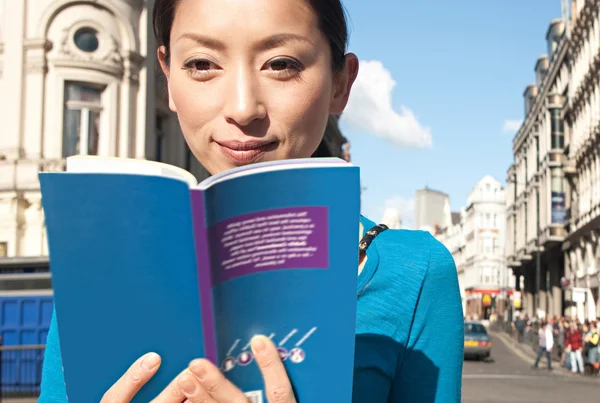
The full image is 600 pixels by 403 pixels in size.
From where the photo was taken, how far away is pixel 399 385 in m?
1.89

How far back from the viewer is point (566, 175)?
51.3m

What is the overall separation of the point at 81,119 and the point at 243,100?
73.4ft

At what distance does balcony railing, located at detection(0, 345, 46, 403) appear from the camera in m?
15.0

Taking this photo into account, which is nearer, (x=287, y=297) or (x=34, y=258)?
(x=287, y=297)

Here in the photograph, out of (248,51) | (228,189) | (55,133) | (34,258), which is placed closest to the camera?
(228,189)

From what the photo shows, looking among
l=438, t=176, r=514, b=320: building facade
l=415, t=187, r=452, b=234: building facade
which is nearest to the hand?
l=438, t=176, r=514, b=320: building facade

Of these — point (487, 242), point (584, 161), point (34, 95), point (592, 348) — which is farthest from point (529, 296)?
point (34, 95)

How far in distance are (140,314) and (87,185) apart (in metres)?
0.24

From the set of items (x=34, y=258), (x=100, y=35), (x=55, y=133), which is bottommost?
(x=34, y=258)

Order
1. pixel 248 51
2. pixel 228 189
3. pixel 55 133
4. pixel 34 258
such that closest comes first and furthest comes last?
pixel 228 189 → pixel 248 51 → pixel 34 258 → pixel 55 133

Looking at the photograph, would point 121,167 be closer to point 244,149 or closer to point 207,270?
point 207,270

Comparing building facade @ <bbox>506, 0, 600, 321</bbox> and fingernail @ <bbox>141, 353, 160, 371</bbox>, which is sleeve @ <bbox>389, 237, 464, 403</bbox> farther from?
building facade @ <bbox>506, 0, 600, 321</bbox>

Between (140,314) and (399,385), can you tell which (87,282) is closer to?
(140,314)

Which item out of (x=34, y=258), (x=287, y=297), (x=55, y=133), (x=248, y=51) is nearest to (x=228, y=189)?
(x=287, y=297)
